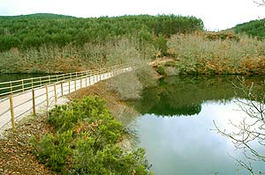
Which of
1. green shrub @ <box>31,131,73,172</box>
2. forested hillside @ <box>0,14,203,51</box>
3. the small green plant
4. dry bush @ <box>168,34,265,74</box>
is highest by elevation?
green shrub @ <box>31,131,73,172</box>

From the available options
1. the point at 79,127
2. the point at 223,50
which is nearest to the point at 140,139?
the point at 79,127

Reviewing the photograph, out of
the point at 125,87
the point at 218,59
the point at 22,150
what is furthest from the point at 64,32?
the point at 22,150

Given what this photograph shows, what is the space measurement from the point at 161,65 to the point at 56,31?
38836mm

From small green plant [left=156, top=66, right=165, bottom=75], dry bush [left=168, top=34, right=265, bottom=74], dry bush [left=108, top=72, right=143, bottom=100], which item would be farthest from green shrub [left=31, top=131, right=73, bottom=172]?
dry bush [left=168, top=34, right=265, bottom=74]

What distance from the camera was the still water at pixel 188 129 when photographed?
58.9 feet

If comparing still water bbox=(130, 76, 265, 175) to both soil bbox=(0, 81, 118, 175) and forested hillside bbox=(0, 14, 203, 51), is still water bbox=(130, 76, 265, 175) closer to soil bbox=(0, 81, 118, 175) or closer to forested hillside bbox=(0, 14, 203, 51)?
soil bbox=(0, 81, 118, 175)

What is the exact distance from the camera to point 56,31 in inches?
3669

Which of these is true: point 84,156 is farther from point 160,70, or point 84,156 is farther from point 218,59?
point 218,59

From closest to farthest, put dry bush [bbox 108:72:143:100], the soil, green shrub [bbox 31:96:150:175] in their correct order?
1. the soil
2. green shrub [bbox 31:96:150:175]
3. dry bush [bbox 108:72:143:100]

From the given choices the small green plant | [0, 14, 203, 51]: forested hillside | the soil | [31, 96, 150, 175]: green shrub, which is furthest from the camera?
[0, 14, 203, 51]: forested hillside

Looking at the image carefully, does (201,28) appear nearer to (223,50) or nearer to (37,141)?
(223,50)

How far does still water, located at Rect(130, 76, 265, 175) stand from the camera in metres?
17.9

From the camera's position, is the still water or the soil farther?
the still water

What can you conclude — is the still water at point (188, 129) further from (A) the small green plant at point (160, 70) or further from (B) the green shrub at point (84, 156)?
(A) the small green plant at point (160, 70)
